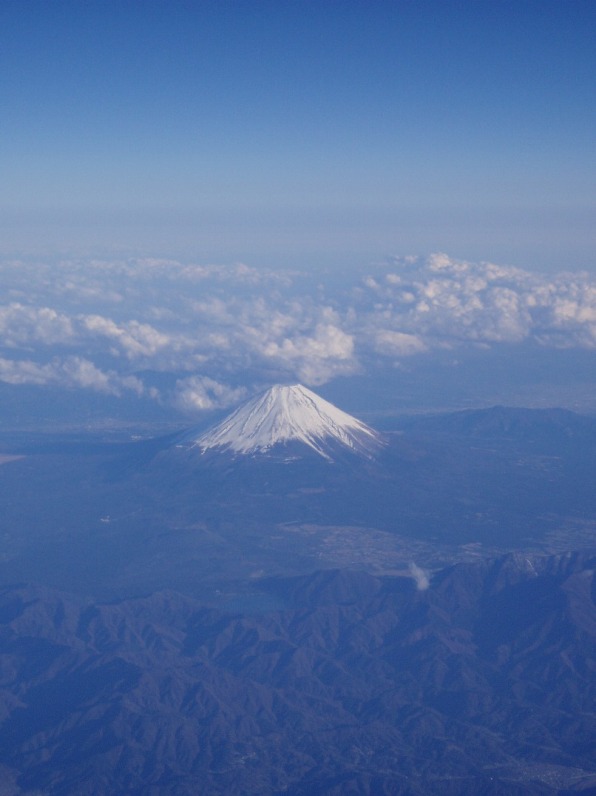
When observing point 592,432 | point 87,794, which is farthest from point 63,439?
point 87,794

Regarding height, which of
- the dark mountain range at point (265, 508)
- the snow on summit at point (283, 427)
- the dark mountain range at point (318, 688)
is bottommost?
the dark mountain range at point (318, 688)

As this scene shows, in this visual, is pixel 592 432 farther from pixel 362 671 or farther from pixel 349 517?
pixel 362 671

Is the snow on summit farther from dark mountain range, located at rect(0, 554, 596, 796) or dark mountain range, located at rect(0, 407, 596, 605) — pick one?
dark mountain range, located at rect(0, 554, 596, 796)

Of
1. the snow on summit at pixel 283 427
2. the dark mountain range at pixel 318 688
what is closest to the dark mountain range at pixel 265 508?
the snow on summit at pixel 283 427

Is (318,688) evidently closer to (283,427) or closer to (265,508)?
(265,508)

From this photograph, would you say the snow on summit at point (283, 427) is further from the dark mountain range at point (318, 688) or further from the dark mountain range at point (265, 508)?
the dark mountain range at point (318, 688)
